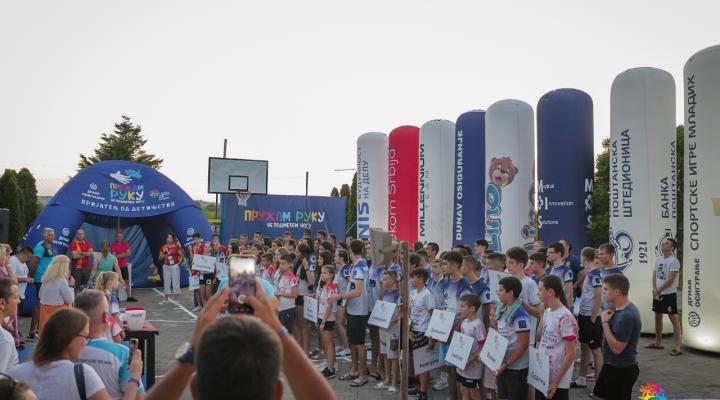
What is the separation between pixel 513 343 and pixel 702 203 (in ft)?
19.4

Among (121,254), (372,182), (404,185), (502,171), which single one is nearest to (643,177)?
(502,171)

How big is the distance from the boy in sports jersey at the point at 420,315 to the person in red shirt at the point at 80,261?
31.8 ft

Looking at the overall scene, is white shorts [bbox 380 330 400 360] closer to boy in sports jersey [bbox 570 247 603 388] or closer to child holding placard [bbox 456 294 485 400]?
child holding placard [bbox 456 294 485 400]

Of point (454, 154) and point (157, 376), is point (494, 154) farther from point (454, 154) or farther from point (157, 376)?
point (157, 376)

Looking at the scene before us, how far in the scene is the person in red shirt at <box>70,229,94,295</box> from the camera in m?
13.2

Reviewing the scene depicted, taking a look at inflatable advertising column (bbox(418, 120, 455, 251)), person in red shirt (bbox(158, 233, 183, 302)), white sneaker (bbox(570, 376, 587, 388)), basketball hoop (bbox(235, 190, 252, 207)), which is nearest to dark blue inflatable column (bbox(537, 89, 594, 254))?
inflatable advertising column (bbox(418, 120, 455, 251))

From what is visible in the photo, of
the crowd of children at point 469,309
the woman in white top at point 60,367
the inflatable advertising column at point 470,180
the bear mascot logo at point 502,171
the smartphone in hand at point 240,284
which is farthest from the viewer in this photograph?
the inflatable advertising column at point 470,180

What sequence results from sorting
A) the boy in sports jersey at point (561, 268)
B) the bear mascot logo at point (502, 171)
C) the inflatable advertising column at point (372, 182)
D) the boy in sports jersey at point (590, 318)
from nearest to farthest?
the boy in sports jersey at point (590, 318) → the boy in sports jersey at point (561, 268) → the bear mascot logo at point (502, 171) → the inflatable advertising column at point (372, 182)

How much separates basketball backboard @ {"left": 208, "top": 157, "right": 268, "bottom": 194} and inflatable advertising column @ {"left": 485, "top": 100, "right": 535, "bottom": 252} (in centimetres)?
1305

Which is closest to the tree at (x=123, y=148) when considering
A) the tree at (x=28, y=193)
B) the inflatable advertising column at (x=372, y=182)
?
the tree at (x=28, y=193)

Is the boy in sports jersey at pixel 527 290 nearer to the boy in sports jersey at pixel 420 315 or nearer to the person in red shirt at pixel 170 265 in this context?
the boy in sports jersey at pixel 420 315

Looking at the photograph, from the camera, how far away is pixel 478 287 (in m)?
6.66

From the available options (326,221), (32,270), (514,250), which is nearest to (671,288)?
(514,250)

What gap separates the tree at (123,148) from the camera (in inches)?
2056
